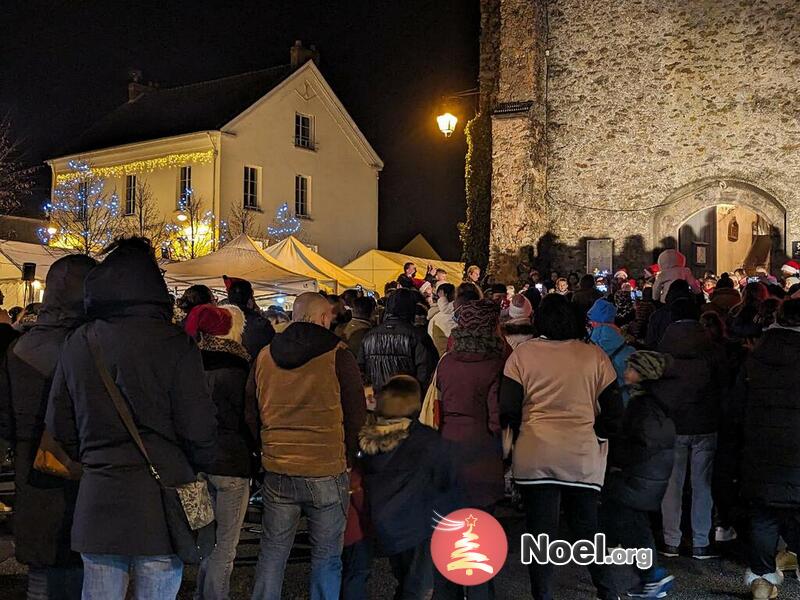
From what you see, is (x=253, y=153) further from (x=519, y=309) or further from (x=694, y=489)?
(x=694, y=489)

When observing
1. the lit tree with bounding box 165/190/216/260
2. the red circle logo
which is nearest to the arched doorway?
the red circle logo

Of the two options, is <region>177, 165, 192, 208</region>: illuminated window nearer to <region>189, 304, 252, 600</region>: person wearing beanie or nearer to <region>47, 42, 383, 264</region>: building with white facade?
<region>47, 42, 383, 264</region>: building with white facade

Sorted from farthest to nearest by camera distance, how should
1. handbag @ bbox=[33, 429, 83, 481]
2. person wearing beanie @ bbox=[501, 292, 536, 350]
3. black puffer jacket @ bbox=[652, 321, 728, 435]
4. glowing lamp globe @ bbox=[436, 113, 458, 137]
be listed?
glowing lamp globe @ bbox=[436, 113, 458, 137] → person wearing beanie @ bbox=[501, 292, 536, 350] → black puffer jacket @ bbox=[652, 321, 728, 435] → handbag @ bbox=[33, 429, 83, 481]

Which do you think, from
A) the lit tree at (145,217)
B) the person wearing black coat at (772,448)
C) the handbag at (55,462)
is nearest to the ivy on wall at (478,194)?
the person wearing black coat at (772,448)

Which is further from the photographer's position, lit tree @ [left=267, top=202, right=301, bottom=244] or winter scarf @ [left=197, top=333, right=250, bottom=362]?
lit tree @ [left=267, top=202, right=301, bottom=244]

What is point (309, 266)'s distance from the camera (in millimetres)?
16625

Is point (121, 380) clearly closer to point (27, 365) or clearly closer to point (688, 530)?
point (27, 365)

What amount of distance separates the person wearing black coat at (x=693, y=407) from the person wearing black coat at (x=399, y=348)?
193 cm

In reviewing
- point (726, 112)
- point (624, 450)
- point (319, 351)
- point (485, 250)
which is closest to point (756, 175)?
point (726, 112)

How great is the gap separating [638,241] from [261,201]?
17946 mm

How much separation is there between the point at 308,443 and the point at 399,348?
2.66m

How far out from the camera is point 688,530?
7.50 metres

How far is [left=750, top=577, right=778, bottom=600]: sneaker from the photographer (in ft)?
18.4

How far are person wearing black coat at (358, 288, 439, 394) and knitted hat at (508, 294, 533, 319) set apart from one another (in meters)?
0.93
